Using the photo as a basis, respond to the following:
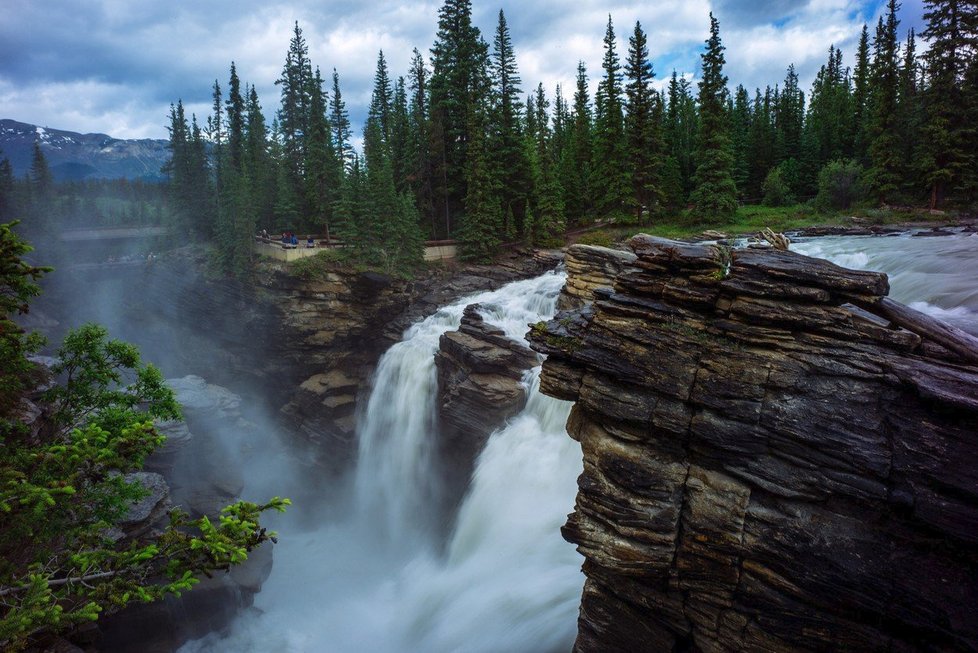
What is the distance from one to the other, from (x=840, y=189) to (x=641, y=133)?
16449 mm

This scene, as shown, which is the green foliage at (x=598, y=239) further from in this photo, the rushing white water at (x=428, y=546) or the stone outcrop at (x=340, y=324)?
the rushing white water at (x=428, y=546)

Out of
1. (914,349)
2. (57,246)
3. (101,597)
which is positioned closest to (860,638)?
(914,349)

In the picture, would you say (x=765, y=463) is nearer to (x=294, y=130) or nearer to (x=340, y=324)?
(x=340, y=324)

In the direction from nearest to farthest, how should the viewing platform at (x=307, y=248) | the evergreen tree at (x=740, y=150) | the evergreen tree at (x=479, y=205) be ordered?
1. the viewing platform at (x=307, y=248)
2. the evergreen tree at (x=479, y=205)
3. the evergreen tree at (x=740, y=150)

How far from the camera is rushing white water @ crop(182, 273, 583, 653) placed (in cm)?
1422

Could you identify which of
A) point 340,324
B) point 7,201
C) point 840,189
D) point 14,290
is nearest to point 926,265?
point 840,189

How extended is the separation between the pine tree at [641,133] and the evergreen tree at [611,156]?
2.74 feet

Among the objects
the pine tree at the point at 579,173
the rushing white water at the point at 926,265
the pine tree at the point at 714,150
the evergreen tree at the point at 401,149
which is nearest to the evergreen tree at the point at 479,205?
the evergreen tree at the point at 401,149

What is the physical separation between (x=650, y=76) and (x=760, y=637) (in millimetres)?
41811

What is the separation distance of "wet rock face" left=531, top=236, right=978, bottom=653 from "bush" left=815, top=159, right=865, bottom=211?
35801 mm

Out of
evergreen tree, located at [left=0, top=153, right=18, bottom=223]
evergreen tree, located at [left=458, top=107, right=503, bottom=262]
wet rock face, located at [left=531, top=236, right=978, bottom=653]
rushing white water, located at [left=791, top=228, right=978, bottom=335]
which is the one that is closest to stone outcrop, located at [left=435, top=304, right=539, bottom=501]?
wet rock face, located at [left=531, top=236, right=978, bottom=653]

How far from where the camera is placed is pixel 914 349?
860 cm

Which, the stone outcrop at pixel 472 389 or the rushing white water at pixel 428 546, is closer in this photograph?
the rushing white water at pixel 428 546

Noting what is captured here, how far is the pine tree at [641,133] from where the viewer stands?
39438mm
